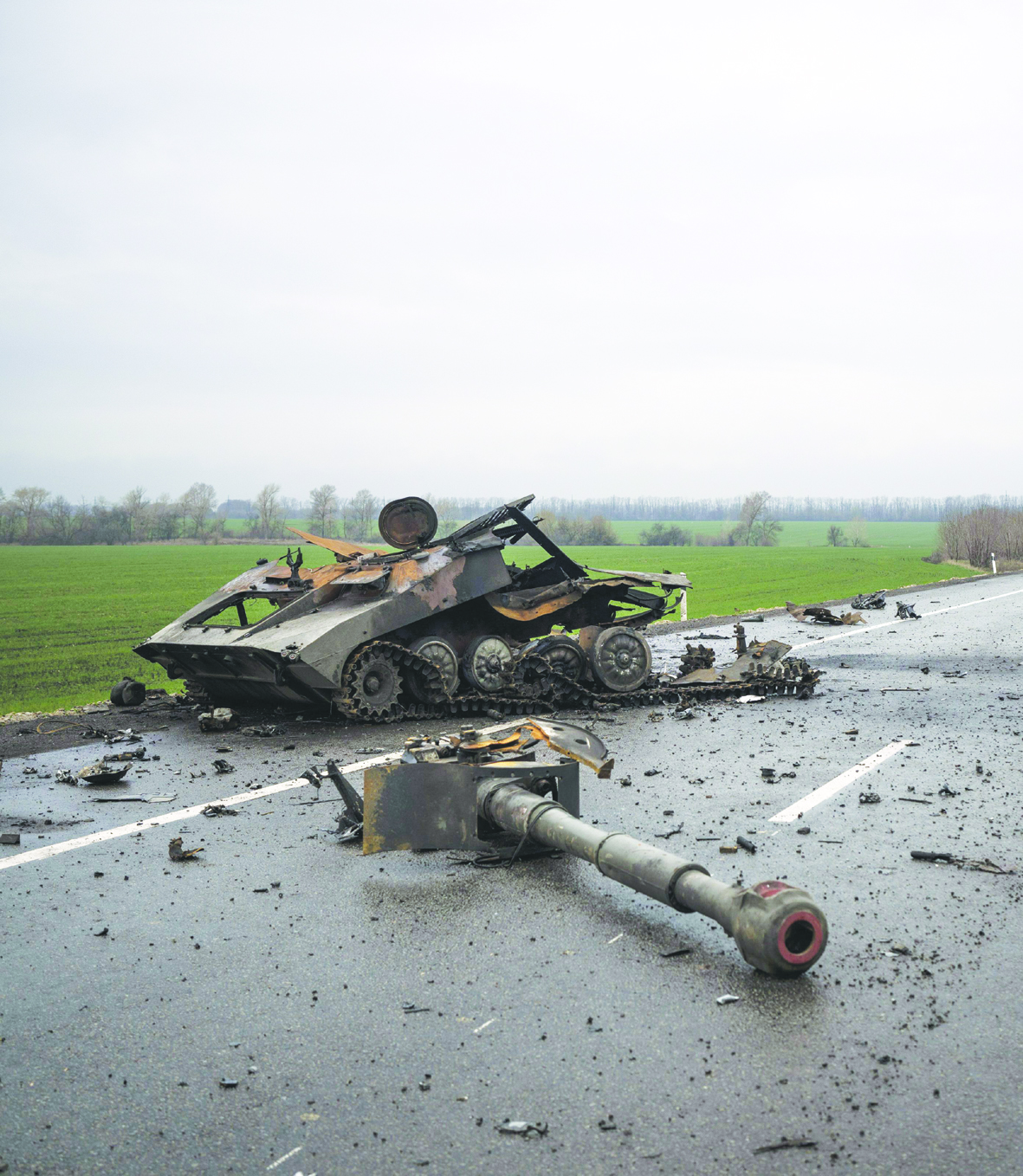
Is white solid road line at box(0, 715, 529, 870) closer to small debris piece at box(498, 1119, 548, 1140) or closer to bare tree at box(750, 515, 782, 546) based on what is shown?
small debris piece at box(498, 1119, 548, 1140)

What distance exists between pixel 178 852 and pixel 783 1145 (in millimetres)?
4666

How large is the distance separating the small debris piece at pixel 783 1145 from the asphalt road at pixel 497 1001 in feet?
0.09

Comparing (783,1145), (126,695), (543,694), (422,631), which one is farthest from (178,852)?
(126,695)

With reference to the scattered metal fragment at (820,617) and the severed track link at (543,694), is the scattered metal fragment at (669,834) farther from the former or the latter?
the scattered metal fragment at (820,617)

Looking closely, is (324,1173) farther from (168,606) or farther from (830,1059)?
(168,606)

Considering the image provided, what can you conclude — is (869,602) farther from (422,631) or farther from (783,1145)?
(783,1145)

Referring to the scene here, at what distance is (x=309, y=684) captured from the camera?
37.8 feet

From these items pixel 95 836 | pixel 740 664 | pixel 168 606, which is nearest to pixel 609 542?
pixel 168 606

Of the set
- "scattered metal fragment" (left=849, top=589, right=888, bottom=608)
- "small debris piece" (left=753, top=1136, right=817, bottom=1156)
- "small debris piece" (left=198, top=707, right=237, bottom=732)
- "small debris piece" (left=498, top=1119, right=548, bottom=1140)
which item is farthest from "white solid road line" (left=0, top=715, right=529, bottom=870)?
"scattered metal fragment" (left=849, top=589, right=888, bottom=608)

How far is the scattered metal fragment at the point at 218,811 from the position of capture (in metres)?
8.24

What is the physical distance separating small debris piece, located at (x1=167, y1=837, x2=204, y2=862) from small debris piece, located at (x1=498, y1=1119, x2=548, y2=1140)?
3835 millimetres

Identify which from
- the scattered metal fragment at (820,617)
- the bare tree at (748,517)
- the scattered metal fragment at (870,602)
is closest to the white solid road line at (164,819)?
the scattered metal fragment at (820,617)

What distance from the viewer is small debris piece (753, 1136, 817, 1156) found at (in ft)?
12.3

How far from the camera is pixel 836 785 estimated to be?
356 inches
